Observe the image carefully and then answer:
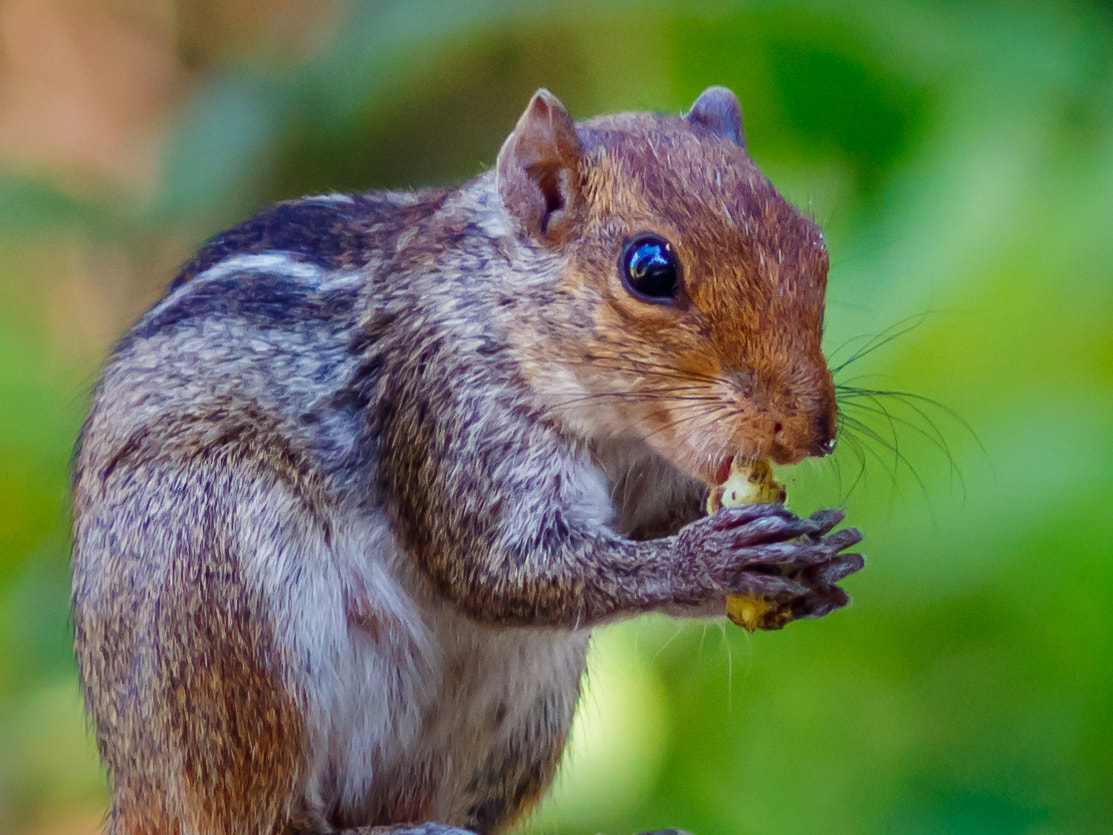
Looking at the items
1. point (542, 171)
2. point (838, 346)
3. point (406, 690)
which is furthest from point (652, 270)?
point (838, 346)

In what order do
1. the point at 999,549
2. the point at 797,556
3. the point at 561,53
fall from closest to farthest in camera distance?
the point at 797,556
the point at 999,549
the point at 561,53

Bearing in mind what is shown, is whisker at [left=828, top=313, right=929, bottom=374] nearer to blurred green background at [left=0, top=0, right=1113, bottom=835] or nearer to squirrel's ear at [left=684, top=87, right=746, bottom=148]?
blurred green background at [left=0, top=0, right=1113, bottom=835]

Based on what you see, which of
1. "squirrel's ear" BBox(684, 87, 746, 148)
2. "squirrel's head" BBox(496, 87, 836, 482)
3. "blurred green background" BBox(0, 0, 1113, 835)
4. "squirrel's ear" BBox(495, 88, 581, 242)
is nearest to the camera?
"squirrel's head" BBox(496, 87, 836, 482)

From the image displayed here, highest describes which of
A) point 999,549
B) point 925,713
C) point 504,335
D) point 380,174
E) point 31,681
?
point 380,174

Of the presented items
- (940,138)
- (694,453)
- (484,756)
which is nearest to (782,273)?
(694,453)

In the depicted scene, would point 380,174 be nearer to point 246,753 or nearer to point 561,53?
point 561,53

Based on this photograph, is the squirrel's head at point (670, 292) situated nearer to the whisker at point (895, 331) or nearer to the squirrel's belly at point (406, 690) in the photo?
Result: the squirrel's belly at point (406, 690)

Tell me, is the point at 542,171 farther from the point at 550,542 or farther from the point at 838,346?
the point at 838,346

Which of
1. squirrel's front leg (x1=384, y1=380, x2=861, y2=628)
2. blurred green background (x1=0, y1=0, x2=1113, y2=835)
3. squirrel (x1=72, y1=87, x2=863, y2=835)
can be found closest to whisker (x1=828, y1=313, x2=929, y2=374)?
blurred green background (x1=0, y1=0, x2=1113, y2=835)
